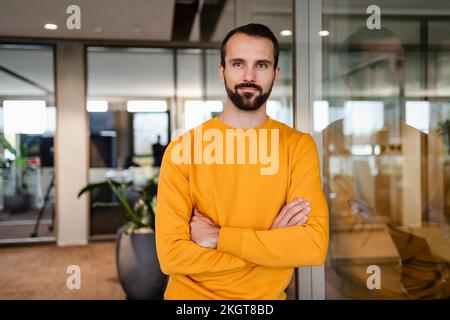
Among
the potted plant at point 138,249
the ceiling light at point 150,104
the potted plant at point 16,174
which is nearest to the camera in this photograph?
the potted plant at point 16,174

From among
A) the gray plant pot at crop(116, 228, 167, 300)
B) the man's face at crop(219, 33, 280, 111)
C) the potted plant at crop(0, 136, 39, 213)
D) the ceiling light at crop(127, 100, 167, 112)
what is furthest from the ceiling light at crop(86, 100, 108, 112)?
the man's face at crop(219, 33, 280, 111)

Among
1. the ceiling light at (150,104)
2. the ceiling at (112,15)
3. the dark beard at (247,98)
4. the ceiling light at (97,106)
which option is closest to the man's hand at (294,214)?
the dark beard at (247,98)

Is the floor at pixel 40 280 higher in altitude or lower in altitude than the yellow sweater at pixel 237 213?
lower

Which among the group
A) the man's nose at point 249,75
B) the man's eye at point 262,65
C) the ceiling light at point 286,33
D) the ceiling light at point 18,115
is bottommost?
the ceiling light at point 18,115

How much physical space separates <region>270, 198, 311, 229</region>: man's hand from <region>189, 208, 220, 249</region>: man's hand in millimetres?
162

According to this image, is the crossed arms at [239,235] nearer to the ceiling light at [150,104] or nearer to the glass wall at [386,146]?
the glass wall at [386,146]

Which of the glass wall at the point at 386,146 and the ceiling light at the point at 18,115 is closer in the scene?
the glass wall at the point at 386,146

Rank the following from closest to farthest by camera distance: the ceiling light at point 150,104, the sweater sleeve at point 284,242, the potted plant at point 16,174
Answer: the sweater sleeve at point 284,242
the potted plant at point 16,174
the ceiling light at point 150,104

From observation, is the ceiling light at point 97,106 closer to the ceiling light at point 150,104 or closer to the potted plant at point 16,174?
the ceiling light at point 150,104

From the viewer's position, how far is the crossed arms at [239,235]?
109cm

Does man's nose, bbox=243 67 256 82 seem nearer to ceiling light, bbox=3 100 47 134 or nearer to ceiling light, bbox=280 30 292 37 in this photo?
ceiling light, bbox=280 30 292 37

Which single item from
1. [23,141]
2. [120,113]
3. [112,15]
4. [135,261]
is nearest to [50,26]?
[112,15]

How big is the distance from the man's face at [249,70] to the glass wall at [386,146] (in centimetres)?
34

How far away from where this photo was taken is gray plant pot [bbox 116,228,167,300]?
2457 mm
